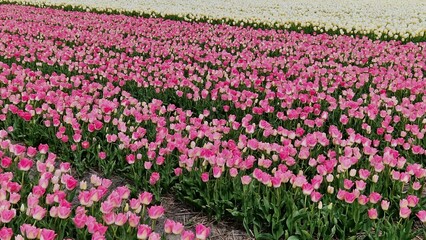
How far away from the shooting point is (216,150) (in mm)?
3770

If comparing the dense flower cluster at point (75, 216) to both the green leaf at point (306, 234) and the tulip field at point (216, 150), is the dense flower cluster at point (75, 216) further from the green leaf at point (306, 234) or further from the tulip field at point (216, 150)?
the green leaf at point (306, 234)

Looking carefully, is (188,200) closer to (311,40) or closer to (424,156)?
(424,156)

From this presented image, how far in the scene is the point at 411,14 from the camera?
15570 mm

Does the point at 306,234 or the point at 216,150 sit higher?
the point at 216,150

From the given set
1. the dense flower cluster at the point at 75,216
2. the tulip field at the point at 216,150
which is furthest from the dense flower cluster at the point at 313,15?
the dense flower cluster at the point at 75,216

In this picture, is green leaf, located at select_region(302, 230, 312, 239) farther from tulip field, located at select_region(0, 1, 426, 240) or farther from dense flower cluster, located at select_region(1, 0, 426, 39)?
dense flower cluster, located at select_region(1, 0, 426, 39)

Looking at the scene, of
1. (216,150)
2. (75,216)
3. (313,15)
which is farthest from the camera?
(313,15)

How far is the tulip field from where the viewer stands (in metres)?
2.87

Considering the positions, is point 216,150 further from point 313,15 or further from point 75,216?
point 313,15

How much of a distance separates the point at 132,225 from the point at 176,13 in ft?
41.7

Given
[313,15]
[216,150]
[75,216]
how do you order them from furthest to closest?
[313,15] → [216,150] → [75,216]

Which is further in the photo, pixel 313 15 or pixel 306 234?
pixel 313 15

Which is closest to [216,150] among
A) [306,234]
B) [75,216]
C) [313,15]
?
[306,234]

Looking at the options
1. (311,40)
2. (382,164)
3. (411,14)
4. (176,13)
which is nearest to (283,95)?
(382,164)
